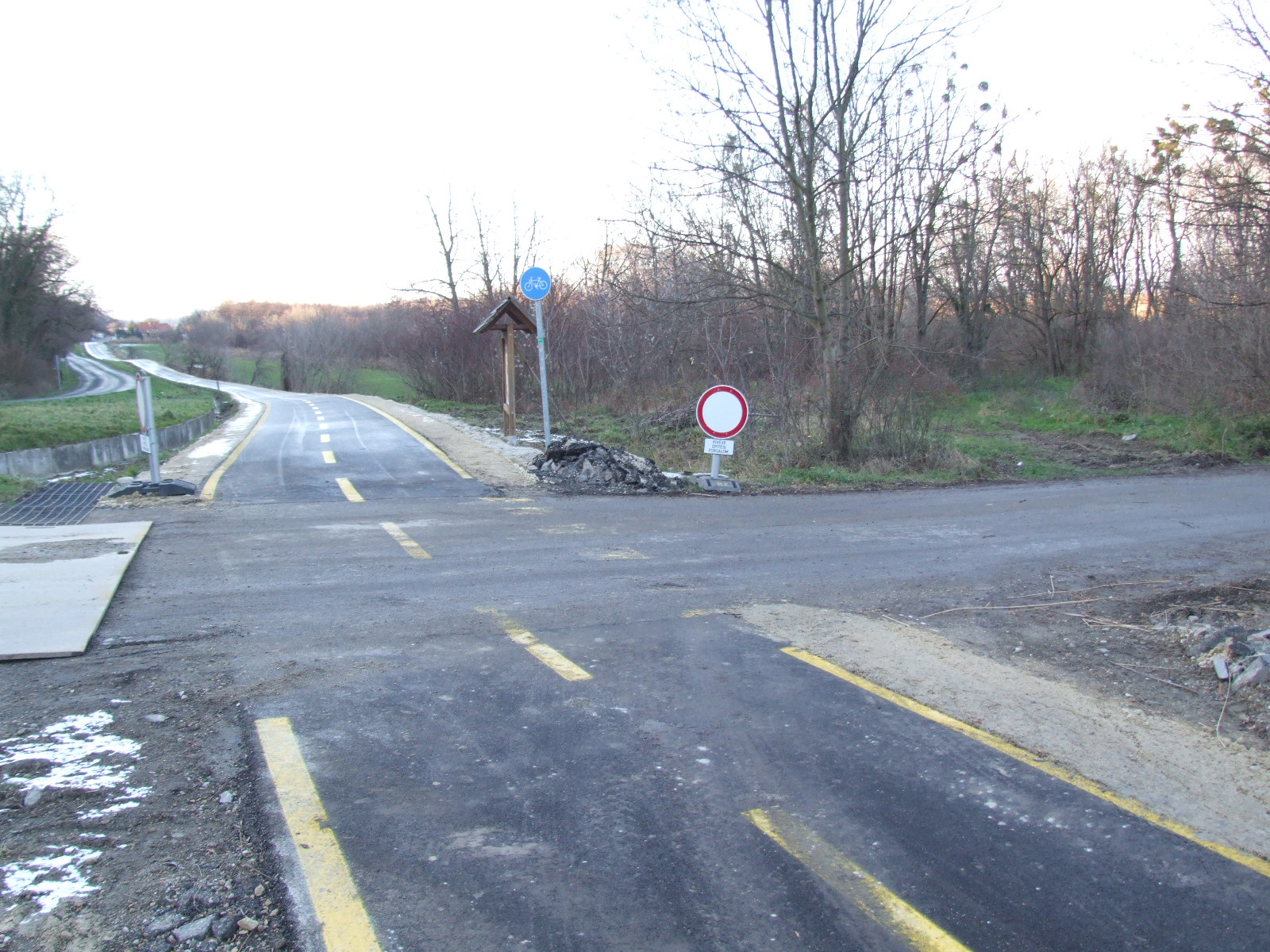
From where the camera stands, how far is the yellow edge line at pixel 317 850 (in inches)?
106

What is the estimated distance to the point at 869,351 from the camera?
18.4 m

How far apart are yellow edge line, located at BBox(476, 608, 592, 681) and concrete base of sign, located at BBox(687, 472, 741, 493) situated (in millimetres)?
6986

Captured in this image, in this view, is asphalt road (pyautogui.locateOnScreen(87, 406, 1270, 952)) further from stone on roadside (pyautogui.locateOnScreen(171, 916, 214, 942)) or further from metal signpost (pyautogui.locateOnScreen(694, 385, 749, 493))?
metal signpost (pyautogui.locateOnScreen(694, 385, 749, 493))

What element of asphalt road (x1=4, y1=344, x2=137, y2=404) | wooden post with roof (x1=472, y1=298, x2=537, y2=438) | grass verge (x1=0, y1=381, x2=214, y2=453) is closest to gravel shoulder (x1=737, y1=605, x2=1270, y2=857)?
wooden post with roof (x1=472, y1=298, x2=537, y2=438)

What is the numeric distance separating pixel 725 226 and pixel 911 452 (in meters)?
5.55

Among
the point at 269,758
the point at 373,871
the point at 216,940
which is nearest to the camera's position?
the point at 216,940

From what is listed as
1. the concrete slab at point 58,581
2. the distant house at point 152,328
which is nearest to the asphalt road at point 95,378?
the concrete slab at point 58,581

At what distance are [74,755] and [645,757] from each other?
2.55 metres

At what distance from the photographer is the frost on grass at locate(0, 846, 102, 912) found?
2.80 m

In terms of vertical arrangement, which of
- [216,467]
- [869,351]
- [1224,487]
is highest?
[869,351]

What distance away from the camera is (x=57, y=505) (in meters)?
10.6

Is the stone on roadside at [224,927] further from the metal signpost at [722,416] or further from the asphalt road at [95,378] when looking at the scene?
the asphalt road at [95,378]

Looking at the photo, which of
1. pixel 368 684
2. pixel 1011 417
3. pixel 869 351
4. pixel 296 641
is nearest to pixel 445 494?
pixel 296 641

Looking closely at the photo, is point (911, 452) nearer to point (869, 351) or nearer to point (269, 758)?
point (869, 351)
